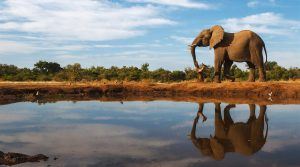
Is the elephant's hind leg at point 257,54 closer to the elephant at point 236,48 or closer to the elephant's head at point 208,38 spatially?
the elephant at point 236,48

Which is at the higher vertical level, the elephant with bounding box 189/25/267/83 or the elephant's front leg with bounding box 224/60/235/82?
the elephant with bounding box 189/25/267/83

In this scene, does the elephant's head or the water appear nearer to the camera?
the water

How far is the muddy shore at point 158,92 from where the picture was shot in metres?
20.8

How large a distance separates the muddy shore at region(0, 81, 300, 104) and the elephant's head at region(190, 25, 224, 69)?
8.37 ft

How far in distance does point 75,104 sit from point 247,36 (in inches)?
409

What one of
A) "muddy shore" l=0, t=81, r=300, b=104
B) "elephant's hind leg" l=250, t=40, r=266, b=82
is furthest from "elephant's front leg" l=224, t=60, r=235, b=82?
"muddy shore" l=0, t=81, r=300, b=104

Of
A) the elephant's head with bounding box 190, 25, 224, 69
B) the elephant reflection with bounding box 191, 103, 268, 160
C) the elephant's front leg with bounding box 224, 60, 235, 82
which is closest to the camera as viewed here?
the elephant reflection with bounding box 191, 103, 268, 160

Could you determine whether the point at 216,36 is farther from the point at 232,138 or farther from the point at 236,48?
the point at 232,138

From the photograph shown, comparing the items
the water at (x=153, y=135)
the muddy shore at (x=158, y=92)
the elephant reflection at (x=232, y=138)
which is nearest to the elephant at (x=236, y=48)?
the muddy shore at (x=158, y=92)

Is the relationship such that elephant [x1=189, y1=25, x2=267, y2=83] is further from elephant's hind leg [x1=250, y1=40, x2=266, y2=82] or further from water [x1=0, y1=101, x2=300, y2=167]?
water [x1=0, y1=101, x2=300, y2=167]

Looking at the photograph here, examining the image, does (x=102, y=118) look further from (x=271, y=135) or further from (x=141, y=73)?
(x=141, y=73)

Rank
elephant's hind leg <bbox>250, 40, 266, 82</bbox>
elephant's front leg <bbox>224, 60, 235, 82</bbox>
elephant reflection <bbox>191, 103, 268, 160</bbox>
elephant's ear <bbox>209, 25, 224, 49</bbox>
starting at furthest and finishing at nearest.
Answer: elephant's front leg <bbox>224, 60, 235, 82</bbox> → elephant's ear <bbox>209, 25, 224, 49</bbox> → elephant's hind leg <bbox>250, 40, 266, 82</bbox> → elephant reflection <bbox>191, 103, 268, 160</bbox>

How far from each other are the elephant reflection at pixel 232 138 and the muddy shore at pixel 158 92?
22.8ft

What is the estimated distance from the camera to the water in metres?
8.20
